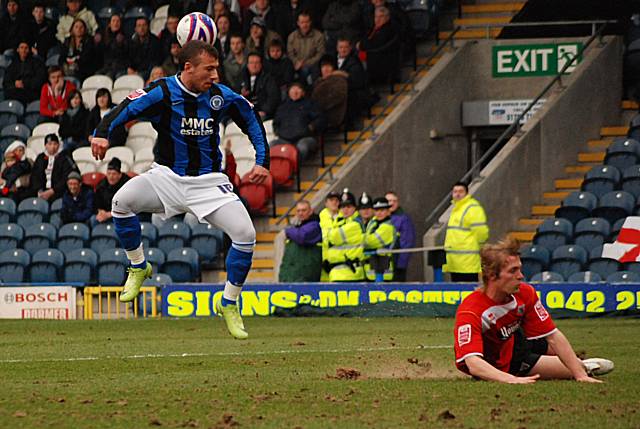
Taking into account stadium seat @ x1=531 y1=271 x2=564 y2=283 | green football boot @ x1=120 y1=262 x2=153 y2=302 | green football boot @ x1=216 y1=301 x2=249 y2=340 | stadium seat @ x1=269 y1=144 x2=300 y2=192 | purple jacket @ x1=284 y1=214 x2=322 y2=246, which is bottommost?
stadium seat @ x1=531 y1=271 x2=564 y2=283

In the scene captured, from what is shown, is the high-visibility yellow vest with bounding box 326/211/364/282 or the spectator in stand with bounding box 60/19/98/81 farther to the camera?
the spectator in stand with bounding box 60/19/98/81

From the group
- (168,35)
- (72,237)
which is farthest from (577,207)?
(168,35)

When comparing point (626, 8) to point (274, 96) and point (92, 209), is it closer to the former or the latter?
point (274, 96)

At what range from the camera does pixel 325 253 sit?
62.1 feet

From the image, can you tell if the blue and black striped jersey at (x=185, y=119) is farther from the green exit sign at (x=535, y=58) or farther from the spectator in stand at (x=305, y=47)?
the green exit sign at (x=535, y=58)

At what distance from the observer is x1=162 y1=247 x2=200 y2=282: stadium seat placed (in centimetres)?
1997

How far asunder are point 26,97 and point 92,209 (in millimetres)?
4835

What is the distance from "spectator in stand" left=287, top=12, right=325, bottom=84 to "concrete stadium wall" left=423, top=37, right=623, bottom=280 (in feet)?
11.8

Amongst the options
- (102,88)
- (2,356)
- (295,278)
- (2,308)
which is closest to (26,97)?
(102,88)

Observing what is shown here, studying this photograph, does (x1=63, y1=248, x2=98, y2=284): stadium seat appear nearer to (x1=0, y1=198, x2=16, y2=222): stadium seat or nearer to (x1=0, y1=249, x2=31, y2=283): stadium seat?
(x1=0, y1=249, x2=31, y2=283): stadium seat

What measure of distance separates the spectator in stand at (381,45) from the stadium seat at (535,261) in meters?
5.15

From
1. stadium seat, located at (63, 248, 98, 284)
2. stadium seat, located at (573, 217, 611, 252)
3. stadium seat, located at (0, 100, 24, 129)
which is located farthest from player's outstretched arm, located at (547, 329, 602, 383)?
stadium seat, located at (0, 100, 24, 129)

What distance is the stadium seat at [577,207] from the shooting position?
19.9 metres

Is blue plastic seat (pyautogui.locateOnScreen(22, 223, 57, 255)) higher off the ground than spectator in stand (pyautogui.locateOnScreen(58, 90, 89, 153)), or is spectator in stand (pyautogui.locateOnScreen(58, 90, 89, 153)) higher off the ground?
spectator in stand (pyautogui.locateOnScreen(58, 90, 89, 153))
